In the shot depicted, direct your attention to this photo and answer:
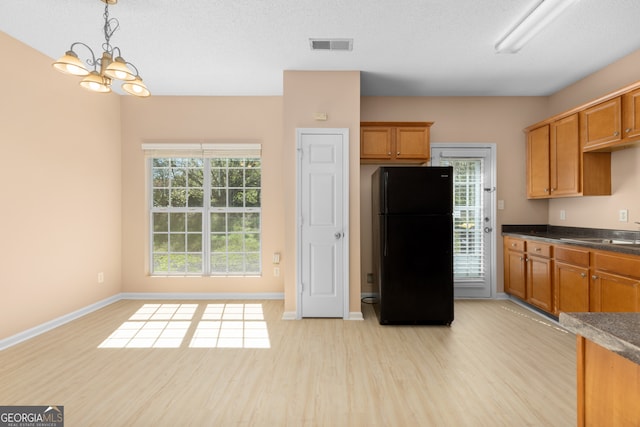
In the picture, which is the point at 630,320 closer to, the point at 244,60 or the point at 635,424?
the point at 635,424

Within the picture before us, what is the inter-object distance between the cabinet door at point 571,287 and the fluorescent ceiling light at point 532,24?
2.18m

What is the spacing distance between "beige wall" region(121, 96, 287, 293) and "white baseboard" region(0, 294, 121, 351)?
1.30 ft

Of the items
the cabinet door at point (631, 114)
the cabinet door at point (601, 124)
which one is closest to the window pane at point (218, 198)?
the cabinet door at point (601, 124)

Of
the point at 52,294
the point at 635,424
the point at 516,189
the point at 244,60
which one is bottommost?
the point at 52,294

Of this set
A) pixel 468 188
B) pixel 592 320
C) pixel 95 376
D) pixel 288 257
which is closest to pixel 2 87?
pixel 95 376

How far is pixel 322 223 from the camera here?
352 cm

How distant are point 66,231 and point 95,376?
192cm

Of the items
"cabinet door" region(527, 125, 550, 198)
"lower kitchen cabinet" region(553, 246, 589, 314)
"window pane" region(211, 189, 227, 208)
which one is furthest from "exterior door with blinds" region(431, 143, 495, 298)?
"window pane" region(211, 189, 227, 208)

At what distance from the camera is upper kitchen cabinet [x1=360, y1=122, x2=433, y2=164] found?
3.86m

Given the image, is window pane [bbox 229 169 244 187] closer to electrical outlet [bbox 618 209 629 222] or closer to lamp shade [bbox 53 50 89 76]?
lamp shade [bbox 53 50 89 76]

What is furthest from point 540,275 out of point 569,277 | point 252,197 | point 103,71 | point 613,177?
point 103,71

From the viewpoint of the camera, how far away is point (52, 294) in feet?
10.8

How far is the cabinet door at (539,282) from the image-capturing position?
3.41m

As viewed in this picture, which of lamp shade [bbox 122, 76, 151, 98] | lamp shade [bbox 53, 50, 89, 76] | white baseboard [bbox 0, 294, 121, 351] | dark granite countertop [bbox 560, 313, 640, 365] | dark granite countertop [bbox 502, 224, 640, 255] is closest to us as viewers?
dark granite countertop [bbox 560, 313, 640, 365]
